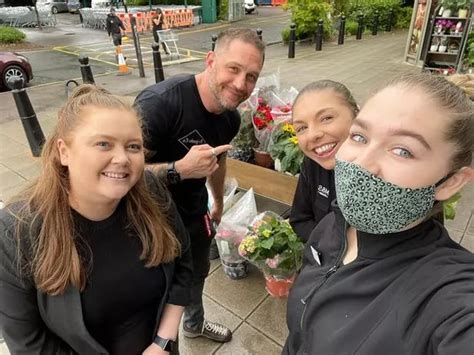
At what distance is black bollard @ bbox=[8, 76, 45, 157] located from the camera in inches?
185

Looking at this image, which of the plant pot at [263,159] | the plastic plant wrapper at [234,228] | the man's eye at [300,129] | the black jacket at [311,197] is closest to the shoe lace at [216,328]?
the plastic plant wrapper at [234,228]

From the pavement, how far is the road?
4.02 ft

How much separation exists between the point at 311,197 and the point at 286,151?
4.53 ft

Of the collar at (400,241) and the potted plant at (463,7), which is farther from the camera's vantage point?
the potted plant at (463,7)

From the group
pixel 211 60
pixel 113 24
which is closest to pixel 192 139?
pixel 211 60

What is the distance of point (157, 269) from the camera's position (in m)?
1.55

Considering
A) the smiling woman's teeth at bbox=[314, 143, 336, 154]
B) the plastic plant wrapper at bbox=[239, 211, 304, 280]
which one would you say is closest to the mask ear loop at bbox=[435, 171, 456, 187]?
the smiling woman's teeth at bbox=[314, 143, 336, 154]

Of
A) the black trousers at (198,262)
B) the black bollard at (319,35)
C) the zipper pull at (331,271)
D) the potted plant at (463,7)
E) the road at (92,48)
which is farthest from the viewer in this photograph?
the black bollard at (319,35)

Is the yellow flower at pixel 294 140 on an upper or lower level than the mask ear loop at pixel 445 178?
lower

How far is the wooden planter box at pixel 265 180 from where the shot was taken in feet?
11.5

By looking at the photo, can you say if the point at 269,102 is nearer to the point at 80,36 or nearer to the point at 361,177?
the point at 361,177

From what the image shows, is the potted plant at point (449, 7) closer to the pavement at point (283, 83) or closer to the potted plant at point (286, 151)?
the pavement at point (283, 83)

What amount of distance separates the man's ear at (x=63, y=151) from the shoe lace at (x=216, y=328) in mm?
1671

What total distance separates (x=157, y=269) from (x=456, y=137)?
1237mm
